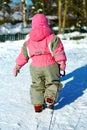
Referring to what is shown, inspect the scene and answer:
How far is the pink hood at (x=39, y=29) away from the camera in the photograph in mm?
5308

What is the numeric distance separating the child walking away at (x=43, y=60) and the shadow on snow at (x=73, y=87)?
1.07ft

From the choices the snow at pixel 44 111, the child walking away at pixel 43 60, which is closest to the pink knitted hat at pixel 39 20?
the child walking away at pixel 43 60

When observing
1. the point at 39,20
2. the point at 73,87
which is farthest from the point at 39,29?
the point at 73,87

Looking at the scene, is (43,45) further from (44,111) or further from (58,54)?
(44,111)

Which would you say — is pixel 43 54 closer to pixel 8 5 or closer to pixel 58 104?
pixel 58 104

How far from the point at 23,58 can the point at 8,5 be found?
2200 inches

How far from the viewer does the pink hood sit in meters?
5.31

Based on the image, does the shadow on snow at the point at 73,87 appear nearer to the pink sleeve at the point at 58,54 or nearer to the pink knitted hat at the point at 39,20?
the pink sleeve at the point at 58,54

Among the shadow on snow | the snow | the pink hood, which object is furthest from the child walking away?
the shadow on snow

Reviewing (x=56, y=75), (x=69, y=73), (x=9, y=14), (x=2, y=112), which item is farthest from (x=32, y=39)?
(x=9, y=14)

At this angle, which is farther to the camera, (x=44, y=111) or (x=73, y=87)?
(x=73, y=87)

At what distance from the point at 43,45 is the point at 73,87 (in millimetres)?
1969

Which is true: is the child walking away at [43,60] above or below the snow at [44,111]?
above

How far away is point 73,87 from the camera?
709 centimetres
